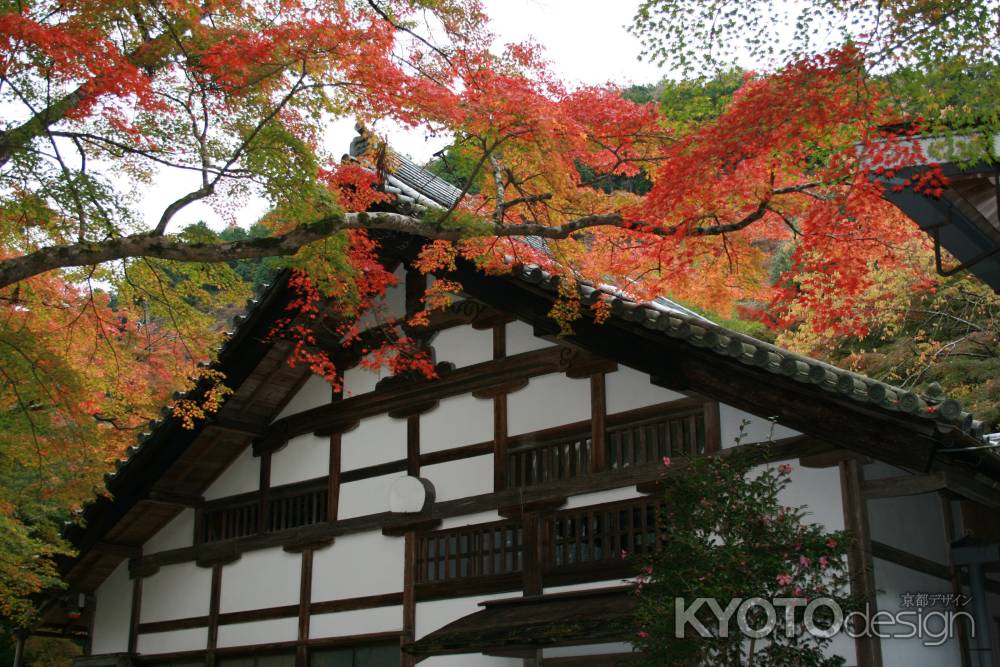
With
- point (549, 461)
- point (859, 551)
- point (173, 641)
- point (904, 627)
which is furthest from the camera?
point (173, 641)

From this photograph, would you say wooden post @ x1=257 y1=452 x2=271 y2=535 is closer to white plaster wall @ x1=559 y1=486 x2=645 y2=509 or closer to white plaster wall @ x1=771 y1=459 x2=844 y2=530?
white plaster wall @ x1=559 y1=486 x2=645 y2=509

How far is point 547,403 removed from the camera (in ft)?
35.0

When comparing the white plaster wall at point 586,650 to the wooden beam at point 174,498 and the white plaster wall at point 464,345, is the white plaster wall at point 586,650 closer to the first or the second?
the white plaster wall at point 464,345

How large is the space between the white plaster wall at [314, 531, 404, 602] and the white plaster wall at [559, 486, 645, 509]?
2.37m

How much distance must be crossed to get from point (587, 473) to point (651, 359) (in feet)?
4.60

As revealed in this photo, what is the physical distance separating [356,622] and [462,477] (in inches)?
84.2

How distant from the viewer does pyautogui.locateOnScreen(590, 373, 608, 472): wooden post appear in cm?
997

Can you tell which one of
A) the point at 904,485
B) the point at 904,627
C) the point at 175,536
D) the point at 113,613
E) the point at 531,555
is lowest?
Answer: the point at 904,627

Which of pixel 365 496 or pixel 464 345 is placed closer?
pixel 464 345

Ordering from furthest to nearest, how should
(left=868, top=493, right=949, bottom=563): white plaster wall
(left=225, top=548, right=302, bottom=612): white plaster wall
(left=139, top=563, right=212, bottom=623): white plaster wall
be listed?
(left=139, top=563, right=212, bottom=623): white plaster wall, (left=225, top=548, right=302, bottom=612): white plaster wall, (left=868, top=493, right=949, bottom=563): white plaster wall

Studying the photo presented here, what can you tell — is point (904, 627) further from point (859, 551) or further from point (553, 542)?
point (553, 542)

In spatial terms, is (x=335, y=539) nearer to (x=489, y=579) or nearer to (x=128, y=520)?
(x=489, y=579)

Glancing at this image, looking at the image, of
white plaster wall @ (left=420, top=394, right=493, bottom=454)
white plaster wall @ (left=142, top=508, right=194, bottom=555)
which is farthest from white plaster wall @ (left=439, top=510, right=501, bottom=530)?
white plaster wall @ (left=142, top=508, right=194, bottom=555)

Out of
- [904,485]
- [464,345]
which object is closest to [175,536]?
[464,345]
